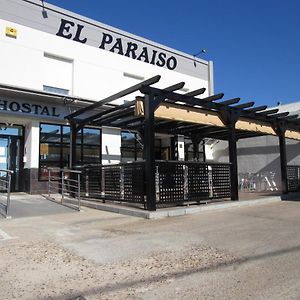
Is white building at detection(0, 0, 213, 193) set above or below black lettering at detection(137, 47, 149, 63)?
below

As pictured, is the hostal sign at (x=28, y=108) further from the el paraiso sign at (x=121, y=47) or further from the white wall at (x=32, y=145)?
the el paraiso sign at (x=121, y=47)

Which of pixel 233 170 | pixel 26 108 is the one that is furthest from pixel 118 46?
pixel 233 170

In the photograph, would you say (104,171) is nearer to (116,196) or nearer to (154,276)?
(116,196)

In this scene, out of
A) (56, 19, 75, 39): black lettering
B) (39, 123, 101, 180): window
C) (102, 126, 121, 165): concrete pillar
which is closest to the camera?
(39, 123, 101, 180): window

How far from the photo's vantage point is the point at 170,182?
11516 millimetres

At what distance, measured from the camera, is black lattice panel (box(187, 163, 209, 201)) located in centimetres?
1216

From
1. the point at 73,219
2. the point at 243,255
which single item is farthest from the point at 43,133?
the point at 243,255

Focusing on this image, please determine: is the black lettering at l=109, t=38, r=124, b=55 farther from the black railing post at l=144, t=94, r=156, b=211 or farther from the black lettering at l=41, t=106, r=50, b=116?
the black railing post at l=144, t=94, r=156, b=211

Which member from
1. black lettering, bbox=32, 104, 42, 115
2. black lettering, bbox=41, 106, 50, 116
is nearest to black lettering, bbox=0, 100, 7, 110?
black lettering, bbox=32, 104, 42, 115

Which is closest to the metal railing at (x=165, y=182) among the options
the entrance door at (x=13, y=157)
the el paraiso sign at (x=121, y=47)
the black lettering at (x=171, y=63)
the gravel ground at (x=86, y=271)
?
the entrance door at (x=13, y=157)

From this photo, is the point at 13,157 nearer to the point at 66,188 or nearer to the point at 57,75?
the point at 66,188

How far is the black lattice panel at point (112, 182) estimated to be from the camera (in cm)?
A: 1227

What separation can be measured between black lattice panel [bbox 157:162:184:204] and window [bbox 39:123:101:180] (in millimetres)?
6820

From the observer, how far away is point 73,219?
32.8ft
